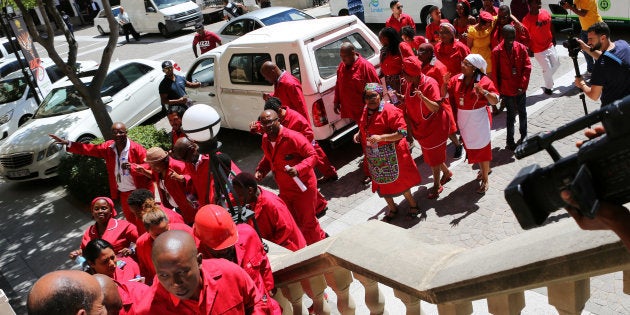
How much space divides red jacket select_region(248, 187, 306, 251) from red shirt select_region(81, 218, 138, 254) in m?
1.56

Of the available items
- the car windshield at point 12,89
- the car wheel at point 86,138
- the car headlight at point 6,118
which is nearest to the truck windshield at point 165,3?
the car windshield at point 12,89

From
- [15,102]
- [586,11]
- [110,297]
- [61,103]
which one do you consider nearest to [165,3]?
[15,102]

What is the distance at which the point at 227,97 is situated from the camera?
32.4ft

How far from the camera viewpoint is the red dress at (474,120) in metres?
6.80

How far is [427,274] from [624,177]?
0.92m

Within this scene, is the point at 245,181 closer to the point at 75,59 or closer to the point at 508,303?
the point at 508,303

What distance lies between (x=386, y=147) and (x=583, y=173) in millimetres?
4978

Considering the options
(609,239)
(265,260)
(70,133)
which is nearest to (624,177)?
(609,239)

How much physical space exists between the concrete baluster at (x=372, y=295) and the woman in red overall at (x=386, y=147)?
3491mm

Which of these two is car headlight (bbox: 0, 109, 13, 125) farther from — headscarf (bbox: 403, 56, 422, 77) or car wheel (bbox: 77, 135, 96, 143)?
headscarf (bbox: 403, 56, 422, 77)

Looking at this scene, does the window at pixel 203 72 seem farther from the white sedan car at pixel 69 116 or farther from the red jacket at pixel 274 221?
the red jacket at pixel 274 221

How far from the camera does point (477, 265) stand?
2.03 m

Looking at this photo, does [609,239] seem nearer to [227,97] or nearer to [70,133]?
[227,97]

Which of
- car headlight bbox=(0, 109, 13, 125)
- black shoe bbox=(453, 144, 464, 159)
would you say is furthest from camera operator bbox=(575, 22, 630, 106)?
car headlight bbox=(0, 109, 13, 125)
